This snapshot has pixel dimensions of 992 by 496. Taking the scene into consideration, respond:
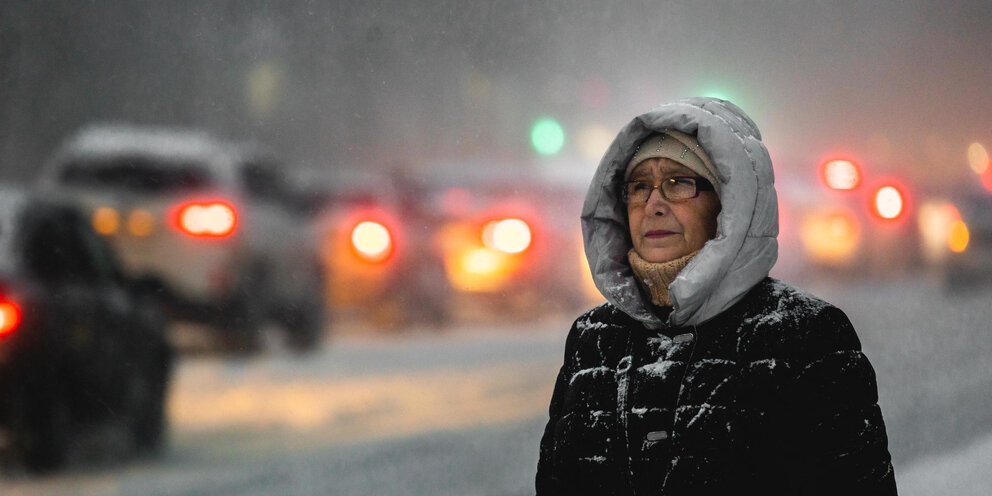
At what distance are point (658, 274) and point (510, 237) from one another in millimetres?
2611

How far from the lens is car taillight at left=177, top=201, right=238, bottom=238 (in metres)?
4.16

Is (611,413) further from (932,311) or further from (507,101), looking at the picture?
(932,311)

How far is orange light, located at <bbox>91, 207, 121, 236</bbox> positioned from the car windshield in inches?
4.0

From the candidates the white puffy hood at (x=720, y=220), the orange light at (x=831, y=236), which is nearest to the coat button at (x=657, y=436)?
the white puffy hood at (x=720, y=220)

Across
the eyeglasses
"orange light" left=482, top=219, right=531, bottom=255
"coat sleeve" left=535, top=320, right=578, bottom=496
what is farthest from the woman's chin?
"orange light" left=482, top=219, right=531, bottom=255

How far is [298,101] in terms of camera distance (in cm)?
430

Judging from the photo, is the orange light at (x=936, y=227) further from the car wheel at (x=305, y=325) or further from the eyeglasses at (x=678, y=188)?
the eyeglasses at (x=678, y=188)

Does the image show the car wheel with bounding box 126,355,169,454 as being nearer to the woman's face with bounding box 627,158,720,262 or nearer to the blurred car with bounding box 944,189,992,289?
the woman's face with bounding box 627,158,720,262

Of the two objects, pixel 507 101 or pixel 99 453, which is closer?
pixel 99 453

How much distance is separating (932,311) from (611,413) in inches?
126

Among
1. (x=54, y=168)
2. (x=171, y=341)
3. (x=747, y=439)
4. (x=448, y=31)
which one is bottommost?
(x=747, y=439)

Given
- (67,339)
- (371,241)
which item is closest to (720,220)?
(371,241)

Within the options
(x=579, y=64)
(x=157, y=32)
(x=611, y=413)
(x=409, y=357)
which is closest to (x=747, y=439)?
(x=611, y=413)

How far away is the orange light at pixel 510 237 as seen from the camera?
462 centimetres
